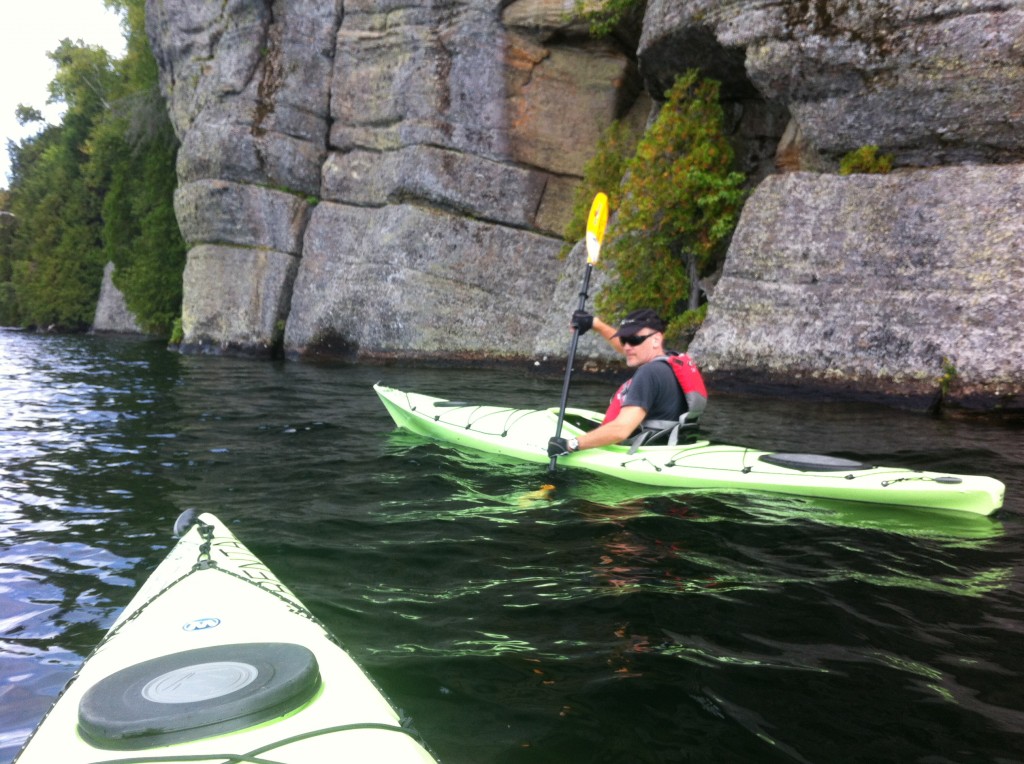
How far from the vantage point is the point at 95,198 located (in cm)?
2958

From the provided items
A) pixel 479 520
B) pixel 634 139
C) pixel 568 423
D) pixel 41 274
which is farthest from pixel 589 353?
pixel 41 274

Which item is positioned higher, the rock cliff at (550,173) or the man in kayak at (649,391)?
the rock cliff at (550,173)

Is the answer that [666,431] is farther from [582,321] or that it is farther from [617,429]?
[582,321]

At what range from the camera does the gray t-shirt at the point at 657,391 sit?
4.93 m

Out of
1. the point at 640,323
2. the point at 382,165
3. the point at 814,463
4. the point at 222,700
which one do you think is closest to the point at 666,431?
the point at 640,323

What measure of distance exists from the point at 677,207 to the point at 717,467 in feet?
26.4

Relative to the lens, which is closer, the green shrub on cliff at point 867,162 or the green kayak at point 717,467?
the green kayak at point 717,467

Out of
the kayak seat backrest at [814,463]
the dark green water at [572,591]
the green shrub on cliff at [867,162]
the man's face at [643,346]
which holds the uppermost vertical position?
the green shrub on cliff at [867,162]

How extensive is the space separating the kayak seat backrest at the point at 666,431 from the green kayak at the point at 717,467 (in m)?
0.06

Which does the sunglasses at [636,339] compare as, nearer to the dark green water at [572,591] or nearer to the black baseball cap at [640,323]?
the black baseball cap at [640,323]

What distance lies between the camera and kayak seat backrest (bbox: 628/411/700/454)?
5.12 metres

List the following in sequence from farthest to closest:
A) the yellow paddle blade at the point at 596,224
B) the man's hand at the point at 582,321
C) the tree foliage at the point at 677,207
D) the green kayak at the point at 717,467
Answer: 1. the tree foliage at the point at 677,207
2. the yellow paddle blade at the point at 596,224
3. the man's hand at the point at 582,321
4. the green kayak at the point at 717,467

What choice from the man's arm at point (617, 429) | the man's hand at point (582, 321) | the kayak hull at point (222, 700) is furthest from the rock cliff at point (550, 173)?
the kayak hull at point (222, 700)

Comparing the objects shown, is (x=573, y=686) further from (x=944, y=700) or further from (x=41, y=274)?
(x=41, y=274)
